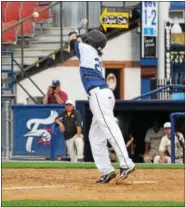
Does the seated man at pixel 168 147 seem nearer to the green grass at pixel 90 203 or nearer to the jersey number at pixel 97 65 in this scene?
the jersey number at pixel 97 65

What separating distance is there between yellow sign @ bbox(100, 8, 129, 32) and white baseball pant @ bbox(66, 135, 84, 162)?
8004 millimetres

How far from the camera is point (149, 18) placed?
91.8 ft

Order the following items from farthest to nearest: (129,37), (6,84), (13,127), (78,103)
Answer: (129,37)
(6,84)
(13,127)
(78,103)

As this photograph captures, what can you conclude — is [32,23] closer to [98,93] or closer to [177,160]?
[177,160]

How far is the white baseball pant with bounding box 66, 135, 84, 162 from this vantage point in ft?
65.7

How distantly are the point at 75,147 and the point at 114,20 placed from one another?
341 inches

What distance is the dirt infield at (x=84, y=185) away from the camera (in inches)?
384

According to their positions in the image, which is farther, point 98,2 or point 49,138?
point 98,2

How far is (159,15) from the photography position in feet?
89.6

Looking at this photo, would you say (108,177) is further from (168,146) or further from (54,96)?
(54,96)

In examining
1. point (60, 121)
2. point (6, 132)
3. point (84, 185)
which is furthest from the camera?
point (6, 132)

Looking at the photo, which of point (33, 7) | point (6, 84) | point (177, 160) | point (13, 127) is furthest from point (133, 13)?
point (177, 160)

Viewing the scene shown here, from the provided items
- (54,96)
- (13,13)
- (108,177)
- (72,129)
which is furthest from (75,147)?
(108,177)

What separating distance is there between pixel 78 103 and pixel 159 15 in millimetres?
7324
